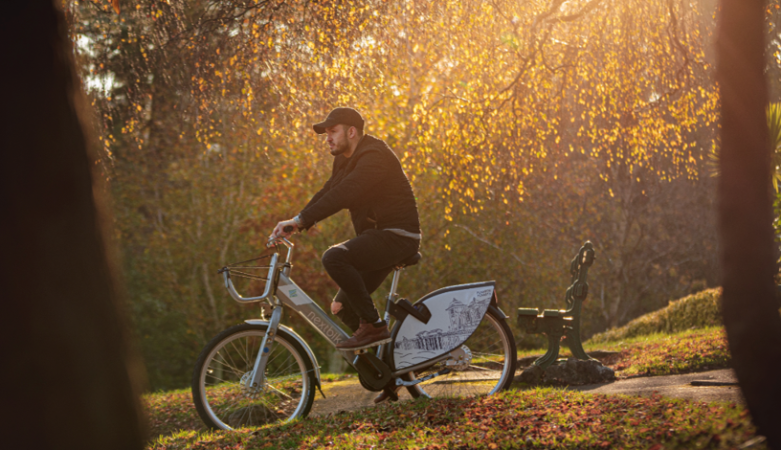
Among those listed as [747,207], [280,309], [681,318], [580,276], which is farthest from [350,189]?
[681,318]

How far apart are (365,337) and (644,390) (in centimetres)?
238

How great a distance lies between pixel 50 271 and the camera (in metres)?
2.92

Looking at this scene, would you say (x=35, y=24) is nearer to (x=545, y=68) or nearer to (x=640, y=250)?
(x=545, y=68)

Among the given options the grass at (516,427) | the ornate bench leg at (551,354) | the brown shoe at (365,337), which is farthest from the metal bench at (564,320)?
the brown shoe at (365,337)

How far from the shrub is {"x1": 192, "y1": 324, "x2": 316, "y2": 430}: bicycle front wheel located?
672 centimetres

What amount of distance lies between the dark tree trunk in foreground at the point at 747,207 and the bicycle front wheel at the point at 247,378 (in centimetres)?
271

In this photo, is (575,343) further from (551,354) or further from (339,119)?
(339,119)

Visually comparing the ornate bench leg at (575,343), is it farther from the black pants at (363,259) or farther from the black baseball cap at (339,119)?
the black baseball cap at (339,119)

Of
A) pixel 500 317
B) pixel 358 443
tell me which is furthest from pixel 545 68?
pixel 358 443

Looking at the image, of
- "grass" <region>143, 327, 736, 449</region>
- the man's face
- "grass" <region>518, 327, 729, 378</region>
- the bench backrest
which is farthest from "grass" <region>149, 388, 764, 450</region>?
"grass" <region>518, 327, 729, 378</region>

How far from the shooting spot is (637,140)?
333 inches

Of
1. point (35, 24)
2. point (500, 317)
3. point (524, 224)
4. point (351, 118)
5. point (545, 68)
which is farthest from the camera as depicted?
point (524, 224)

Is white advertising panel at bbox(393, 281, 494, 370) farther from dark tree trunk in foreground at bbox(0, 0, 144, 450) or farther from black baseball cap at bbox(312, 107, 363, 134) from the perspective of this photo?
dark tree trunk in foreground at bbox(0, 0, 144, 450)

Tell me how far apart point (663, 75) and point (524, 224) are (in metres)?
5.46
